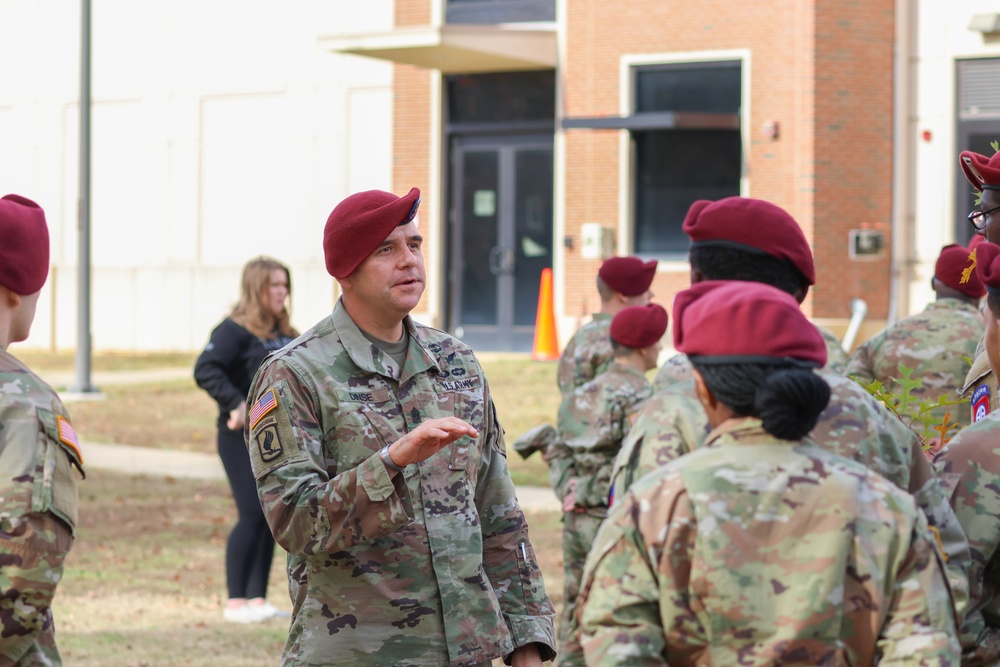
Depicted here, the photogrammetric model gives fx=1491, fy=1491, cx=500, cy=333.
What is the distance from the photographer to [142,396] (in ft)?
69.6

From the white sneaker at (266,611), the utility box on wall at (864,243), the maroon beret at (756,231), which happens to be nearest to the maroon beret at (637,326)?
the white sneaker at (266,611)

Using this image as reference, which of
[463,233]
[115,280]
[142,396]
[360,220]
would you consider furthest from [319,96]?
[360,220]

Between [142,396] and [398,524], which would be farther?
[142,396]

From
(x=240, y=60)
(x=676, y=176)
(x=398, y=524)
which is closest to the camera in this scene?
(x=398, y=524)

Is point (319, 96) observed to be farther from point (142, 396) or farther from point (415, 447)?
point (415, 447)

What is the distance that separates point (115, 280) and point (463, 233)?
8.32m

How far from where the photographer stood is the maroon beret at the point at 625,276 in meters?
8.12

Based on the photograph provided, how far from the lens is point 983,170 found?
14.4 feet

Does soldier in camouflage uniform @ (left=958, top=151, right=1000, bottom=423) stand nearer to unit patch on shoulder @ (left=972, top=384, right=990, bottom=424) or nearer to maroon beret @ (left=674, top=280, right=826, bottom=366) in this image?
unit patch on shoulder @ (left=972, top=384, right=990, bottom=424)

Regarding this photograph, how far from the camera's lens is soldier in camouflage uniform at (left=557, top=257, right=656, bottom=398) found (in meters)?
8.13

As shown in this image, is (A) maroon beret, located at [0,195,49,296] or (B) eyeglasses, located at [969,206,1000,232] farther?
(B) eyeglasses, located at [969,206,1000,232]

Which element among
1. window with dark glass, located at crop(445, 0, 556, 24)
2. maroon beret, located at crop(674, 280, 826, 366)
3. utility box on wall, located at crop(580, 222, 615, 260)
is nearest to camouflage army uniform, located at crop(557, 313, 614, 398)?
maroon beret, located at crop(674, 280, 826, 366)

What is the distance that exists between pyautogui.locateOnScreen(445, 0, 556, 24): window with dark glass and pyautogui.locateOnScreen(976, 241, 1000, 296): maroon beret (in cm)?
2204

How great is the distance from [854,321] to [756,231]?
19.1m
